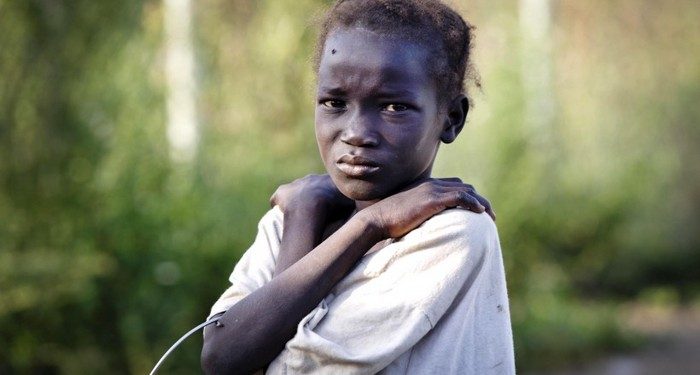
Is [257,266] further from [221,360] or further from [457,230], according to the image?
[457,230]

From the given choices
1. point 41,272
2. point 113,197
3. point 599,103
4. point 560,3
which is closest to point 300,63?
point 113,197

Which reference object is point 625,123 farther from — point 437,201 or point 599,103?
point 437,201

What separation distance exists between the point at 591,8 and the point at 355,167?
41.9 feet

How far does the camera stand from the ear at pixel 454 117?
2480mm

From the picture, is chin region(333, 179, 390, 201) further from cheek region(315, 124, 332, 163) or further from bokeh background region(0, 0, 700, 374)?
bokeh background region(0, 0, 700, 374)

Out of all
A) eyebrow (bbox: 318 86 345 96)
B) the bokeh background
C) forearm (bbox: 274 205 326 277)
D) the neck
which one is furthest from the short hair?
the bokeh background

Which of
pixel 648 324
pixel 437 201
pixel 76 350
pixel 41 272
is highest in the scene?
pixel 437 201

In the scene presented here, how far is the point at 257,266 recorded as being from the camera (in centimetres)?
251

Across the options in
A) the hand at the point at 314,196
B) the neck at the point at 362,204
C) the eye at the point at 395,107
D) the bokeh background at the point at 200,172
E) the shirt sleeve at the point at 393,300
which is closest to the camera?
the shirt sleeve at the point at 393,300

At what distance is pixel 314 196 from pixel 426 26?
464 millimetres

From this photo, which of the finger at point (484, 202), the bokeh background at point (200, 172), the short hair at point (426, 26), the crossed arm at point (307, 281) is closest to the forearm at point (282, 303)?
the crossed arm at point (307, 281)

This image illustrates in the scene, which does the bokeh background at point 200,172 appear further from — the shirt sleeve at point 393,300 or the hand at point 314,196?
the shirt sleeve at point 393,300

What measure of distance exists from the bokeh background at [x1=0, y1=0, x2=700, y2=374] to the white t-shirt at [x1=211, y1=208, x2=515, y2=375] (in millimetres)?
806

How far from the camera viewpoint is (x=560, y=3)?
48.1ft
